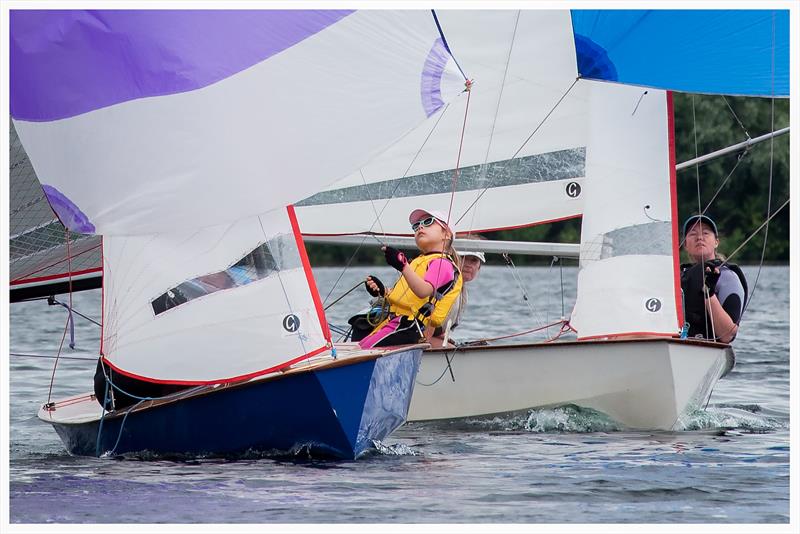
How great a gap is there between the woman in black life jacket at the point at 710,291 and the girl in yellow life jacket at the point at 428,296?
1759 mm

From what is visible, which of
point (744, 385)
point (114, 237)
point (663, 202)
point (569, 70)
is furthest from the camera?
point (744, 385)

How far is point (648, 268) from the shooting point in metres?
8.53

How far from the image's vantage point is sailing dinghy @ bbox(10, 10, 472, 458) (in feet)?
21.7

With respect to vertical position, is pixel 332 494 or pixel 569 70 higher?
pixel 569 70

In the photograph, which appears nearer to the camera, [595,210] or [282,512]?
[282,512]

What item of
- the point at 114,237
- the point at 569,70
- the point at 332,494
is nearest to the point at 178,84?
the point at 114,237

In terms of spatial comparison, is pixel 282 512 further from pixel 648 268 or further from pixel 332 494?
pixel 648 268

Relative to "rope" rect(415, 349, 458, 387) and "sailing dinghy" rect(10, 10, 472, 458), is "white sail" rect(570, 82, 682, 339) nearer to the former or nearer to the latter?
"rope" rect(415, 349, 458, 387)

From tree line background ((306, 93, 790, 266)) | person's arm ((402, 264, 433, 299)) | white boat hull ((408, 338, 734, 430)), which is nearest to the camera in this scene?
person's arm ((402, 264, 433, 299))

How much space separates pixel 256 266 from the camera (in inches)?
271

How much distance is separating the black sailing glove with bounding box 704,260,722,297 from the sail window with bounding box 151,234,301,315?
8.99 ft

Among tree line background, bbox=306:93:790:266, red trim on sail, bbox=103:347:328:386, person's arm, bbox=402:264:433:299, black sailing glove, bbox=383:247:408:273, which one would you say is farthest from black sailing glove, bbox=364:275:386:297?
tree line background, bbox=306:93:790:266

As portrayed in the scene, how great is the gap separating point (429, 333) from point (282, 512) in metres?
2.36

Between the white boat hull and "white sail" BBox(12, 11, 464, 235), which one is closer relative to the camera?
"white sail" BBox(12, 11, 464, 235)
